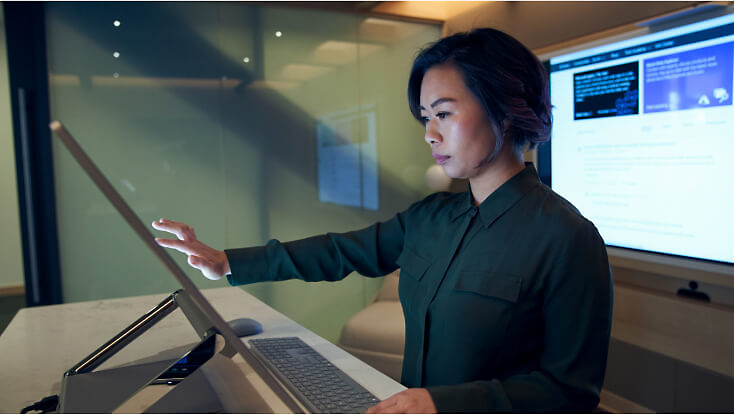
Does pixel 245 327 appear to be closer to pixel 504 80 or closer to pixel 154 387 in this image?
pixel 154 387

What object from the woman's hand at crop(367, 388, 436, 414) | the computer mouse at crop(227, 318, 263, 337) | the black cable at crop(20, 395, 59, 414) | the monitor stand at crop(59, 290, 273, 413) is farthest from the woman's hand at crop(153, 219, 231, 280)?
the woman's hand at crop(367, 388, 436, 414)

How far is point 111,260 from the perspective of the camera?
3256 millimetres

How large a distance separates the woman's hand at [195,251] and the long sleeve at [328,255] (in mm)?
60

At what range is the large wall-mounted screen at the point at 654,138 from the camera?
214 cm

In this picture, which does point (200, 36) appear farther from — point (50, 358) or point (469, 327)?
point (469, 327)

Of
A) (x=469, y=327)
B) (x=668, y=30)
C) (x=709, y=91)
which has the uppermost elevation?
(x=668, y=30)

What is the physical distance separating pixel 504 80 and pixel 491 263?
38cm

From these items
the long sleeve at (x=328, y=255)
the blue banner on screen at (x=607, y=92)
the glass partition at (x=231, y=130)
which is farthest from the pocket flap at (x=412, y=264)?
the glass partition at (x=231, y=130)

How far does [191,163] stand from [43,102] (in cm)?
87

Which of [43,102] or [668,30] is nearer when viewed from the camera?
[668,30]

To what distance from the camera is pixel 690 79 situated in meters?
2.23

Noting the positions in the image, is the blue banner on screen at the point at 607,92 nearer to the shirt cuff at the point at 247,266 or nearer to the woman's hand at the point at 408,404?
the shirt cuff at the point at 247,266

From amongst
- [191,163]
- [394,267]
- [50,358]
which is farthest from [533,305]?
[191,163]

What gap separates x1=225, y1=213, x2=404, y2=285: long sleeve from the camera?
4.53ft
